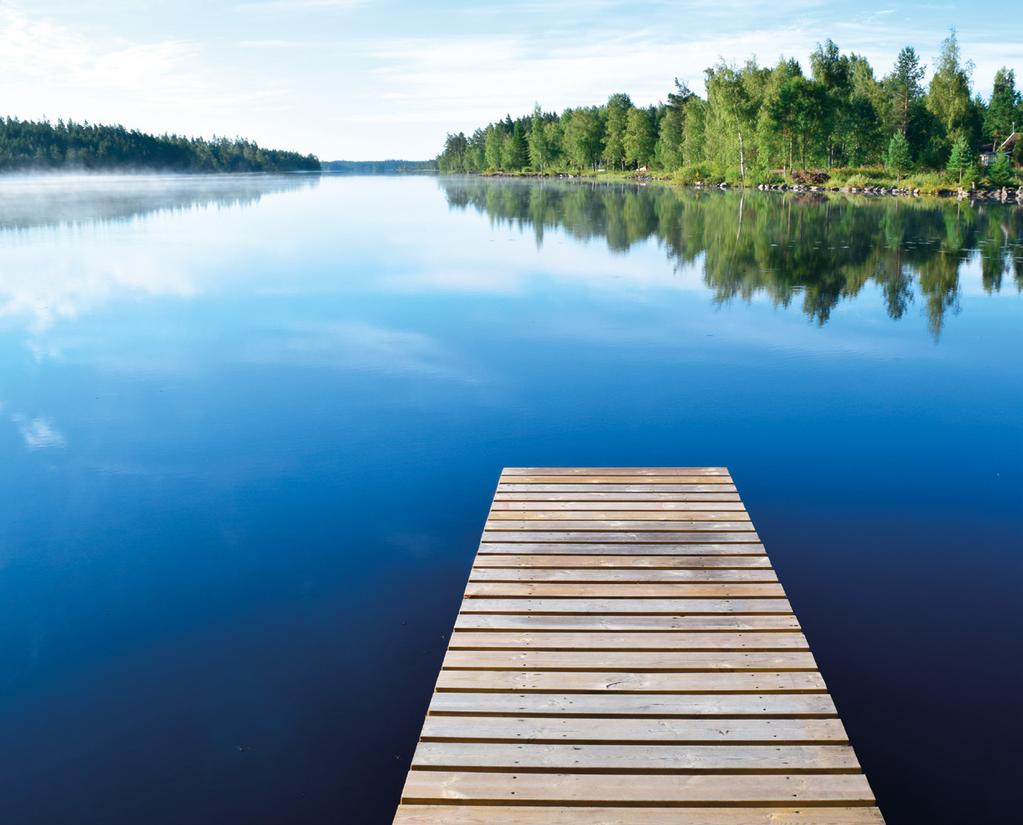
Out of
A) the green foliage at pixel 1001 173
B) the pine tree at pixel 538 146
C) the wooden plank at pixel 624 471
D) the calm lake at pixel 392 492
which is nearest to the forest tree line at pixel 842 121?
the green foliage at pixel 1001 173

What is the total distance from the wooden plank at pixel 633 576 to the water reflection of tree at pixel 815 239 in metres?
13.6

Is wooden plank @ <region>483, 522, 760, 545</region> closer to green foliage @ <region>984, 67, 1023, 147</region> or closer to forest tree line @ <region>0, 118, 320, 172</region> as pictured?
green foliage @ <region>984, 67, 1023, 147</region>

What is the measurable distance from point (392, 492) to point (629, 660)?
4745mm

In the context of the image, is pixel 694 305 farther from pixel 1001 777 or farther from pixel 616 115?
pixel 616 115

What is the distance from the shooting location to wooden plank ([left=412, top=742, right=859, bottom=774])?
3.98 meters

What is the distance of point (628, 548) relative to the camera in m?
6.41

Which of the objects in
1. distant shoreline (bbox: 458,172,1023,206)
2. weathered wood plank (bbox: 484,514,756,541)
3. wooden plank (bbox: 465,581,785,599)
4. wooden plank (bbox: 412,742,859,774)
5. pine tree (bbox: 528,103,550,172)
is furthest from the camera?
pine tree (bbox: 528,103,550,172)

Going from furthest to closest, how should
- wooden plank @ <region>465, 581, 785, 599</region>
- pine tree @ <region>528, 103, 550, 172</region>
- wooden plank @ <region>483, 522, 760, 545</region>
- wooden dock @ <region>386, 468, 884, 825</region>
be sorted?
1. pine tree @ <region>528, 103, 550, 172</region>
2. wooden plank @ <region>483, 522, 760, 545</region>
3. wooden plank @ <region>465, 581, 785, 599</region>
4. wooden dock @ <region>386, 468, 884, 825</region>

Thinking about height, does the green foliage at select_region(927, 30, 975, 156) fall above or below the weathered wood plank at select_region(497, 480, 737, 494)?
above

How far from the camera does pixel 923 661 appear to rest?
5.93m

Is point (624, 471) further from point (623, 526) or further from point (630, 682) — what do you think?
point (630, 682)

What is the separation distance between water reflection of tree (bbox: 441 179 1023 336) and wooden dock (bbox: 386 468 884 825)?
1385 centimetres

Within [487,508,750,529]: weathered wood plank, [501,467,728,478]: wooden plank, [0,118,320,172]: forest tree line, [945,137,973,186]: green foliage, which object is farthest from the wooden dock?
[0,118,320,172]: forest tree line

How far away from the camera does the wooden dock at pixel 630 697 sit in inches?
150
